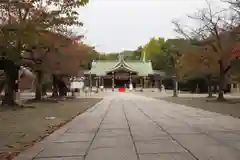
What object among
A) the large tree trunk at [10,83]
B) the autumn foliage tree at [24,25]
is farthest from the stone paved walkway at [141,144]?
the large tree trunk at [10,83]

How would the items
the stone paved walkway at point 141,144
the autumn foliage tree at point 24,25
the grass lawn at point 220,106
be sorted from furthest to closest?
the grass lawn at point 220,106
the autumn foliage tree at point 24,25
the stone paved walkway at point 141,144

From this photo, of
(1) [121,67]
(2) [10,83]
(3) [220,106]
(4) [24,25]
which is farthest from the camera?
(1) [121,67]

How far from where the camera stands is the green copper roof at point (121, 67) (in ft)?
265

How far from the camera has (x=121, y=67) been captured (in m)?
80.1

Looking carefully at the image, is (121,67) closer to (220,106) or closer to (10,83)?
(220,106)

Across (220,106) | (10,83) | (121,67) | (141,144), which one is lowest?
(141,144)

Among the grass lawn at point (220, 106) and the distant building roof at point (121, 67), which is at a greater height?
the distant building roof at point (121, 67)

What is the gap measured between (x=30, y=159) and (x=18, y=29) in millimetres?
7660

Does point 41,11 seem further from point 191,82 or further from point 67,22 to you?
point 191,82

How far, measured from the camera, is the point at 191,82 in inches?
2662

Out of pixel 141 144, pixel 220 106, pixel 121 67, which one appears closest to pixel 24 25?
pixel 141 144

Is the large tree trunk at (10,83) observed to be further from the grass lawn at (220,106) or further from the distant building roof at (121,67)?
the distant building roof at (121,67)

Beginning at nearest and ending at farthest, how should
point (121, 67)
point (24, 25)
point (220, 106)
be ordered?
point (24, 25) < point (220, 106) < point (121, 67)

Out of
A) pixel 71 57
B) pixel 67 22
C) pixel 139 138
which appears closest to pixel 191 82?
pixel 71 57
